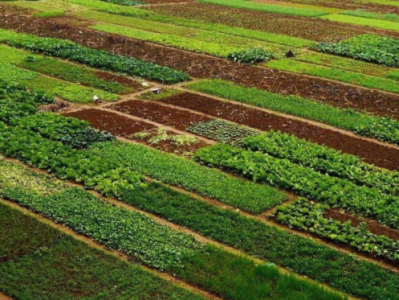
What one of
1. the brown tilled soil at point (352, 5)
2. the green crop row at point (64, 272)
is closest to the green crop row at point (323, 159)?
the green crop row at point (64, 272)

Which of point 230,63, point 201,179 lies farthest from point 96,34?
point 201,179

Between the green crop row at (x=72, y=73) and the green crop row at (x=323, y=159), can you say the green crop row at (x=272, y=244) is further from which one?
the green crop row at (x=72, y=73)

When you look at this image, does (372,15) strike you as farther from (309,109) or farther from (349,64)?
(309,109)

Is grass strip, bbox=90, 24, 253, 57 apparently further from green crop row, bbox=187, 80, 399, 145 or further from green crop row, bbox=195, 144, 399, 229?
green crop row, bbox=195, 144, 399, 229

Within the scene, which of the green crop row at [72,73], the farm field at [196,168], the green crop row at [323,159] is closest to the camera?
the farm field at [196,168]

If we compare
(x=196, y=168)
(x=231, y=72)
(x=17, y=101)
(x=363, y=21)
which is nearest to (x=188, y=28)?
(x=231, y=72)

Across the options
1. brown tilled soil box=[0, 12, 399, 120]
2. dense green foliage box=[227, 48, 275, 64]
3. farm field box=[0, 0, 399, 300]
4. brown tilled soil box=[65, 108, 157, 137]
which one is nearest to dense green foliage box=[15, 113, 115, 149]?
farm field box=[0, 0, 399, 300]
